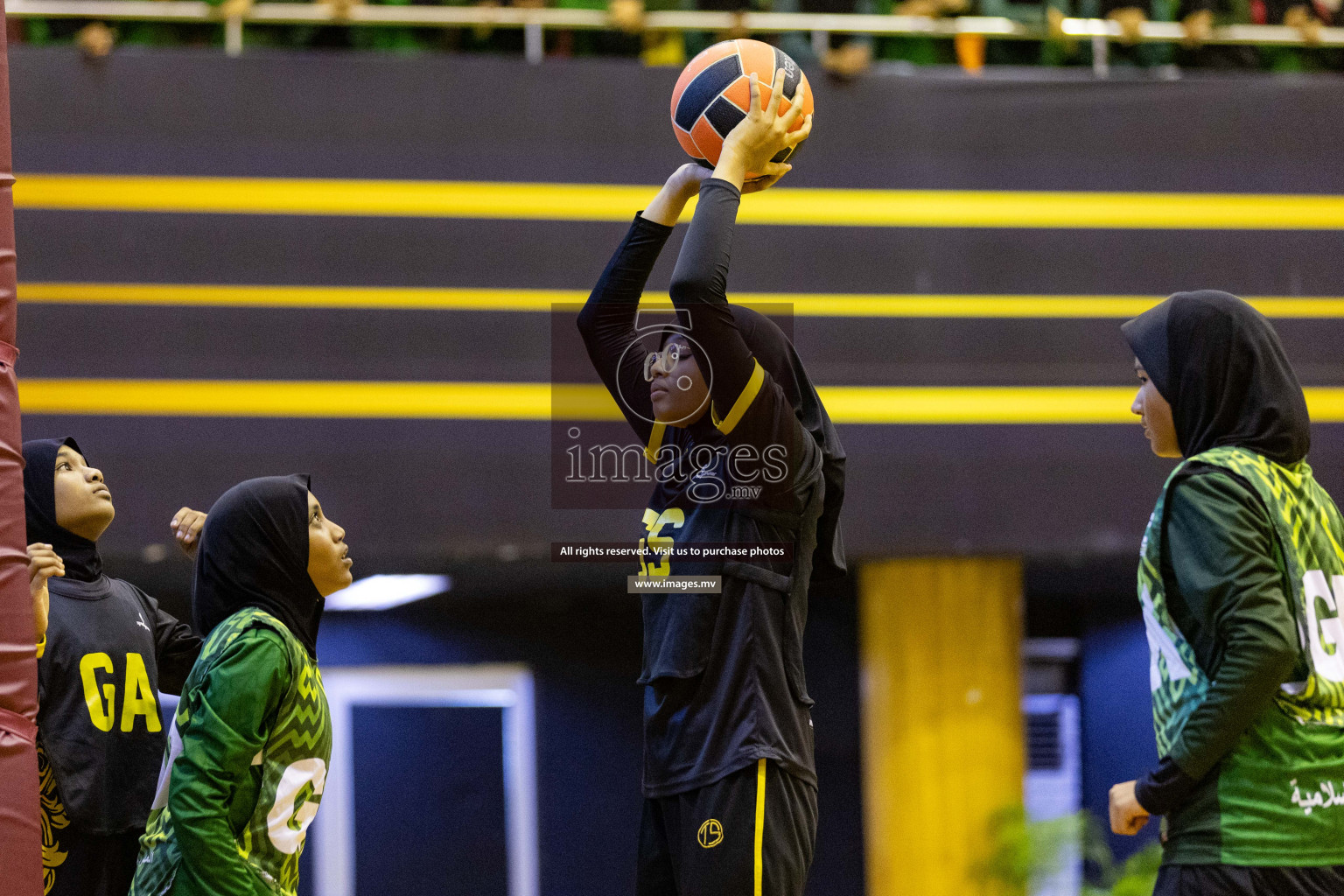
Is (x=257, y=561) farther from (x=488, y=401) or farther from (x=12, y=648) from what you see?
(x=488, y=401)

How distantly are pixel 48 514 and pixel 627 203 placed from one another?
2417 millimetres

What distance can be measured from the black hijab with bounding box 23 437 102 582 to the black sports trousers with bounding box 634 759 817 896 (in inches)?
58.4

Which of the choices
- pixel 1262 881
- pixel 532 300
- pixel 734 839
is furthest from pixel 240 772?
pixel 532 300

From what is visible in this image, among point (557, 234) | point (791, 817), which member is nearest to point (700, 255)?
point (791, 817)

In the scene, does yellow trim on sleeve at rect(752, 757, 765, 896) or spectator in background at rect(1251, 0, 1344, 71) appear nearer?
yellow trim on sleeve at rect(752, 757, 765, 896)

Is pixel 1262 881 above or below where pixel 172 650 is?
below

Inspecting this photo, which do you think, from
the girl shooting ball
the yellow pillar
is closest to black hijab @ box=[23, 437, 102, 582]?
the girl shooting ball

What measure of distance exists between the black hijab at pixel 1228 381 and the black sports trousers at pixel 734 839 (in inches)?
41.9

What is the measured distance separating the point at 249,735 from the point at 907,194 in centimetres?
337

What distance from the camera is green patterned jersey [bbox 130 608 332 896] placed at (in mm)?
2342

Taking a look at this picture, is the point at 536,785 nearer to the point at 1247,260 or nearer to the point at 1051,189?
the point at 1051,189

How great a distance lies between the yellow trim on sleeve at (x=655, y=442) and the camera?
10.0 ft

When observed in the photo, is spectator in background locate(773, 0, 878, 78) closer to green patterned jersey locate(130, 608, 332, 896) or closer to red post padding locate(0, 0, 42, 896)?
red post padding locate(0, 0, 42, 896)

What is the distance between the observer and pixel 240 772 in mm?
2395
